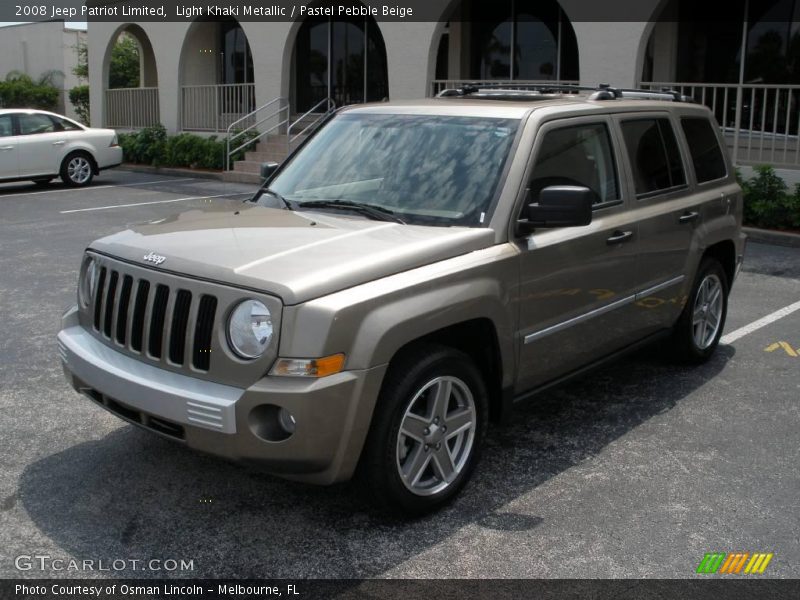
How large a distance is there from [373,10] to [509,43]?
286 centimetres

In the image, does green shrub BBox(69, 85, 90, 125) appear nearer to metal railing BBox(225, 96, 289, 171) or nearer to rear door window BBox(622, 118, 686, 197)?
metal railing BBox(225, 96, 289, 171)

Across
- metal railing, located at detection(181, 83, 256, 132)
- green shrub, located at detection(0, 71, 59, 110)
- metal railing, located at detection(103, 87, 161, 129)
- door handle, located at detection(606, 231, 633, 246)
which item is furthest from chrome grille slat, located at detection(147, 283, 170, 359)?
green shrub, located at detection(0, 71, 59, 110)

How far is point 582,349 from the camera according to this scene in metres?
5.12

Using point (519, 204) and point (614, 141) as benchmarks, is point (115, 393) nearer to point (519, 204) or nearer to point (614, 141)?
point (519, 204)

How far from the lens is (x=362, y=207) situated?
4.78 meters

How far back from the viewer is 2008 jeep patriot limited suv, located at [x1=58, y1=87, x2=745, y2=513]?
12.3 ft

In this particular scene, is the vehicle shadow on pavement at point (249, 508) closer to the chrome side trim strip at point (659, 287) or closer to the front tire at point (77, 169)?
the chrome side trim strip at point (659, 287)

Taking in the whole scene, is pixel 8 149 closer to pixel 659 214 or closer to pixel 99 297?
pixel 99 297

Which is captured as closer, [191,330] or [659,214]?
[191,330]

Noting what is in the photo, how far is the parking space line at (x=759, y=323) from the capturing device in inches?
290

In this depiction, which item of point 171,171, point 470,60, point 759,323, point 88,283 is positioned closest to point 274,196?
point 88,283

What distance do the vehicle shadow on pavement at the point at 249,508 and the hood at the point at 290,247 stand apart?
3.24ft

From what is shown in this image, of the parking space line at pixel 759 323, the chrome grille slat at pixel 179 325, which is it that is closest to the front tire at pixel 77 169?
the parking space line at pixel 759 323

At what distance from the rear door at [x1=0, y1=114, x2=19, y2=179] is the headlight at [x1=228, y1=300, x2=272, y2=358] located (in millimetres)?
15110
